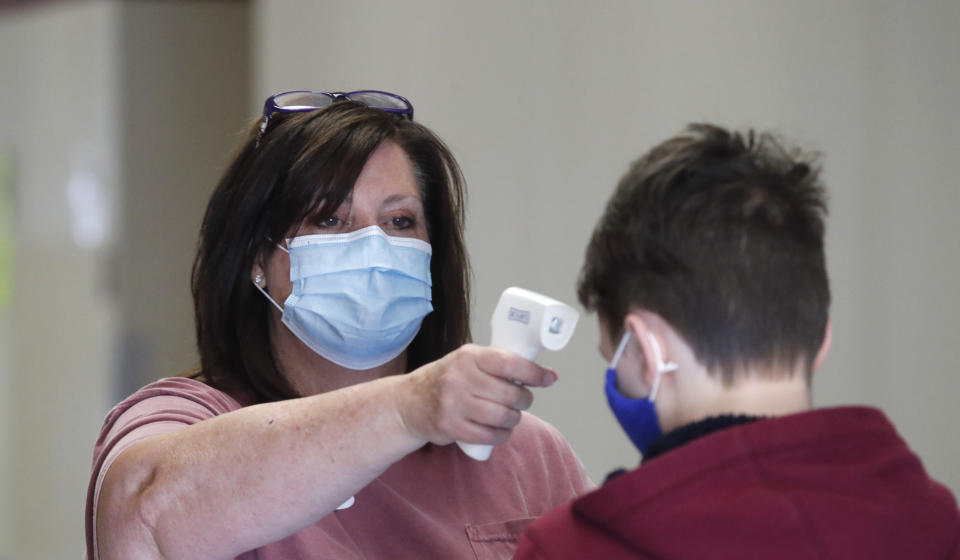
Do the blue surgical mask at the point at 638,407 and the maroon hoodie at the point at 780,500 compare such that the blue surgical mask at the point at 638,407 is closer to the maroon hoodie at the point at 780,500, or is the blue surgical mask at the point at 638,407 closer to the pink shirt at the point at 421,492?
the maroon hoodie at the point at 780,500

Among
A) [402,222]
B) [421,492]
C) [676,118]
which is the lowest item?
[421,492]

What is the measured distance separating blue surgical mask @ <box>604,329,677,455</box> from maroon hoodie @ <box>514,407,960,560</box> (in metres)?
0.09

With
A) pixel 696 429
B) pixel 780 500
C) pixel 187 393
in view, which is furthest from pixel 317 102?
pixel 780 500

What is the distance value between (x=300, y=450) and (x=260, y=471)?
5 cm

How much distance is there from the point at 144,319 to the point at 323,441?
11.2ft

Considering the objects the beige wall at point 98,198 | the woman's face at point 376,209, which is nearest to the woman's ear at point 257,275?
the woman's face at point 376,209

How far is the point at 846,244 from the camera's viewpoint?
2.35 meters

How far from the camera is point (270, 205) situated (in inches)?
60.1

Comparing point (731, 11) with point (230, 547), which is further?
point (731, 11)

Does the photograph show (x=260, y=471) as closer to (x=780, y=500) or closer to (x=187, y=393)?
(x=187, y=393)

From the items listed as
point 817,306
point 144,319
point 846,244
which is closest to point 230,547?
point 817,306

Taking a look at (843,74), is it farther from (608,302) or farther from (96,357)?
(96,357)

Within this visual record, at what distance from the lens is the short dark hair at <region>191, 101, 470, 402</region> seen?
4.88 ft

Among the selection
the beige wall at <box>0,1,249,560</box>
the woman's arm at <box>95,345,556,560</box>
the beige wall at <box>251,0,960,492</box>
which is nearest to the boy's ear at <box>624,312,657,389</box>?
the woman's arm at <box>95,345,556,560</box>
